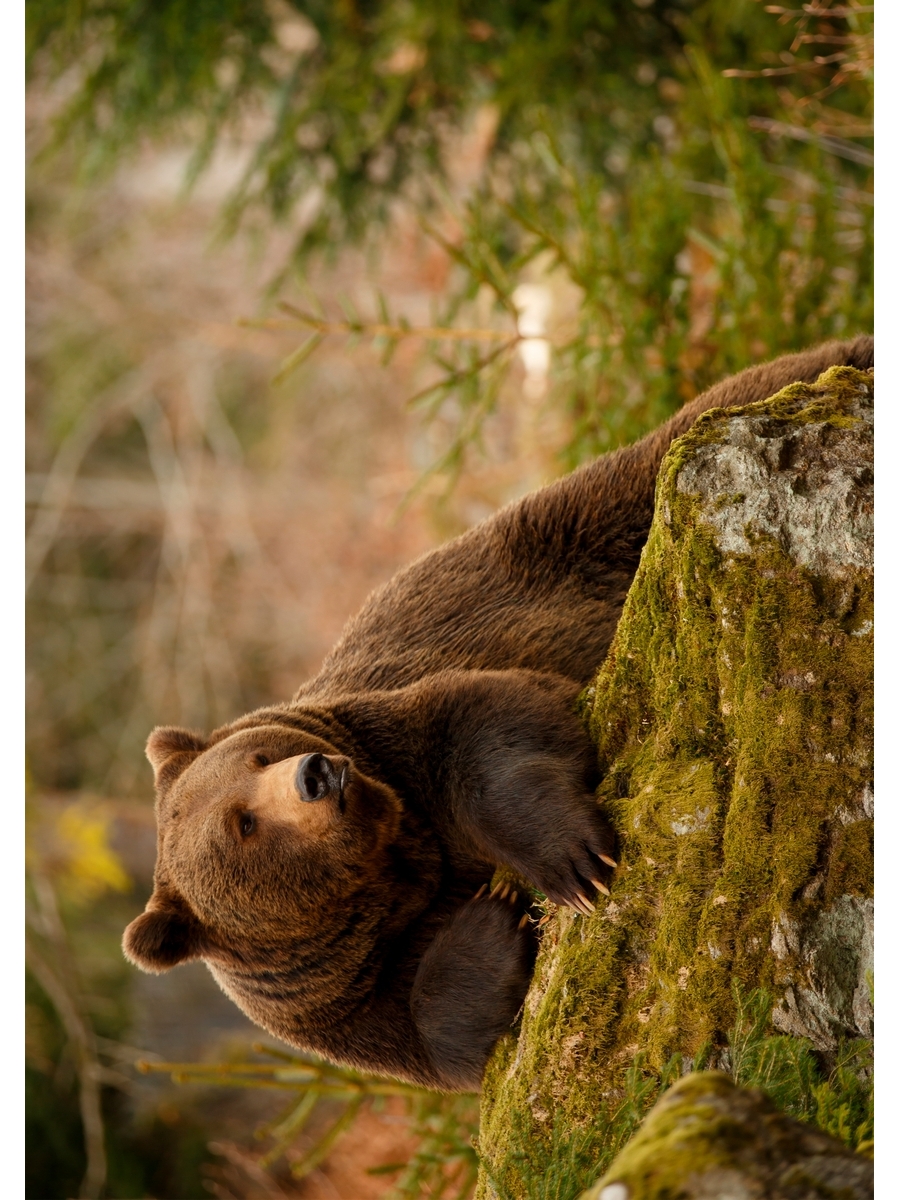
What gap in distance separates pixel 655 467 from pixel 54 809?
33.3ft

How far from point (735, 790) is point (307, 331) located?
8.04 m

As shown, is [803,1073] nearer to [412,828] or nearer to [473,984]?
[473,984]

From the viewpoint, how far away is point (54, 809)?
1208 centimetres

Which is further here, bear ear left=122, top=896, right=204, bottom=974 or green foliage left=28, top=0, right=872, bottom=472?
green foliage left=28, top=0, right=872, bottom=472

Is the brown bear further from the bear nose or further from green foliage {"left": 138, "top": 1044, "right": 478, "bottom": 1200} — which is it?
green foliage {"left": 138, "top": 1044, "right": 478, "bottom": 1200}

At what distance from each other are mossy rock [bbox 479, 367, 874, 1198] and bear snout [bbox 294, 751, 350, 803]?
0.66 m

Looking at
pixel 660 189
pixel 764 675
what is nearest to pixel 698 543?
pixel 764 675

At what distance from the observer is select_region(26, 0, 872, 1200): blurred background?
488cm

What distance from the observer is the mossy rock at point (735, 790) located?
2148 millimetres

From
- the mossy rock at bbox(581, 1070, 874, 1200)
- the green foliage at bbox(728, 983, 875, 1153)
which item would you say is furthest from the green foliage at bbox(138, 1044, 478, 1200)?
the mossy rock at bbox(581, 1070, 874, 1200)

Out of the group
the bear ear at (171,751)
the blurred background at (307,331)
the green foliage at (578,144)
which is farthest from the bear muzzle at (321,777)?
the green foliage at (578,144)

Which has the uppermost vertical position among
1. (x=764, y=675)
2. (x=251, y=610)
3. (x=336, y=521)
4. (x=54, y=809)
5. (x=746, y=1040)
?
(x=764, y=675)

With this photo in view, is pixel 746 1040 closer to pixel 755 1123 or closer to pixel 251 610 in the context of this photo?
pixel 755 1123
